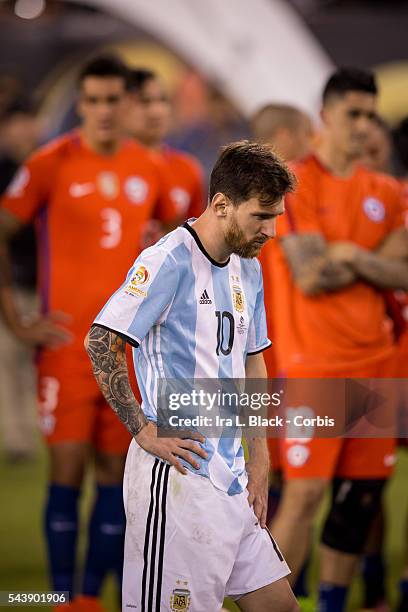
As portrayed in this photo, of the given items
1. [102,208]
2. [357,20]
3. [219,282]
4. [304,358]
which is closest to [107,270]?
[102,208]

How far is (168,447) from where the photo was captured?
10.4 ft

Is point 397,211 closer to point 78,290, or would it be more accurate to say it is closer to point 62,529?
point 78,290

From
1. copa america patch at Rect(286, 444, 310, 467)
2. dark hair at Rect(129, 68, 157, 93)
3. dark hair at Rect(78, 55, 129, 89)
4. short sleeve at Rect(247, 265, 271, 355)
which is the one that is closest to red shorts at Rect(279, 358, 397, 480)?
copa america patch at Rect(286, 444, 310, 467)

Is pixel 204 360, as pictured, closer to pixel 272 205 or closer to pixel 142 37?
pixel 272 205

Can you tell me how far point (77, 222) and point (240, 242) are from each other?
78.2 inches

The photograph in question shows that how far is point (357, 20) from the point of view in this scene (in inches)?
448

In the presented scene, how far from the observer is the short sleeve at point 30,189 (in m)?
5.09

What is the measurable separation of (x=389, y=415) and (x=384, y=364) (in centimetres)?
30

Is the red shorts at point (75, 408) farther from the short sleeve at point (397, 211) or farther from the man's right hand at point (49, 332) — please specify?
the short sleeve at point (397, 211)

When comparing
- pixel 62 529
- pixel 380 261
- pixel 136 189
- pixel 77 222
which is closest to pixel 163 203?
pixel 136 189

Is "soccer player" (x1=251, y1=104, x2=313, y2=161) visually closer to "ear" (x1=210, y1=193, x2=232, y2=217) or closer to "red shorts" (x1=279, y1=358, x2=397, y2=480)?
"red shorts" (x1=279, y1=358, x2=397, y2=480)

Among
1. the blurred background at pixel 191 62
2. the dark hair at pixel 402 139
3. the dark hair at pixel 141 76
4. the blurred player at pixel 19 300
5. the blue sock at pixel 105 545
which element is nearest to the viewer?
the blue sock at pixel 105 545

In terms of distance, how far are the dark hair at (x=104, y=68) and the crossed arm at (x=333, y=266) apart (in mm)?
1174

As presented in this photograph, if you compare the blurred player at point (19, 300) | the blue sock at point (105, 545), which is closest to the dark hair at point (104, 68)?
the blue sock at point (105, 545)
